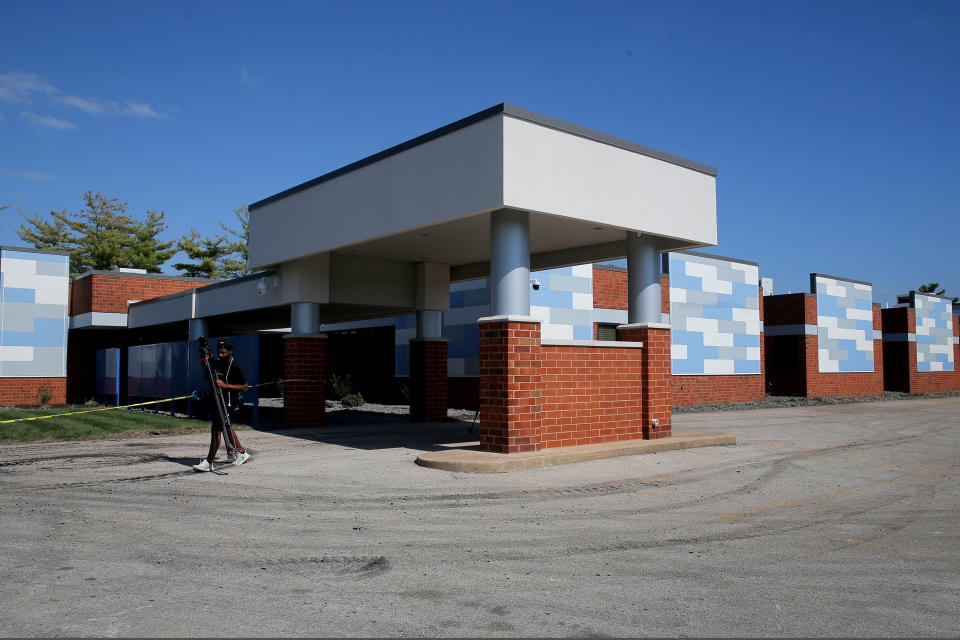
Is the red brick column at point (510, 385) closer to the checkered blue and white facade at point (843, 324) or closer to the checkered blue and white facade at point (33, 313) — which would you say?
the checkered blue and white facade at point (33, 313)

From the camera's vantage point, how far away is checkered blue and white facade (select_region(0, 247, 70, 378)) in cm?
2489

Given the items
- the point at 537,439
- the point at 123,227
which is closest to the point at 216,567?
the point at 537,439

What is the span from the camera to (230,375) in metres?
10.8

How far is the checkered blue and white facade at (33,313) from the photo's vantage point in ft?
81.7

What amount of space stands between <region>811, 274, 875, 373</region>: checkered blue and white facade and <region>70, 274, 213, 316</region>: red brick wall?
26.4 meters

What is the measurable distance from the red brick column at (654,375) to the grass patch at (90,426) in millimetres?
10577

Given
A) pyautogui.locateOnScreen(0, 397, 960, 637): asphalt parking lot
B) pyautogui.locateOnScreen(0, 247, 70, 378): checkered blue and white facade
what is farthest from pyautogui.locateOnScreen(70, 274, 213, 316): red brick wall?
pyautogui.locateOnScreen(0, 397, 960, 637): asphalt parking lot

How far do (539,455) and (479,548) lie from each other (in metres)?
4.58

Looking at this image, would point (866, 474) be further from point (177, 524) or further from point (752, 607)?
point (177, 524)

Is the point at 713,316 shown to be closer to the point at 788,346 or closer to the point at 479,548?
the point at 788,346

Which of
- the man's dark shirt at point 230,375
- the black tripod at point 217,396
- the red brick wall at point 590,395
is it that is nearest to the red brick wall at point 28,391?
the black tripod at point 217,396

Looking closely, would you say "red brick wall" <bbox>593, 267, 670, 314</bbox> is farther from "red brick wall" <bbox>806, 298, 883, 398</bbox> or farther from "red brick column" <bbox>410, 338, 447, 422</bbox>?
"red brick wall" <bbox>806, 298, 883, 398</bbox>

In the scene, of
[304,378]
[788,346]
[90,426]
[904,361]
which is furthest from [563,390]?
[904,361]

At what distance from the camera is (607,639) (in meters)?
4.25
